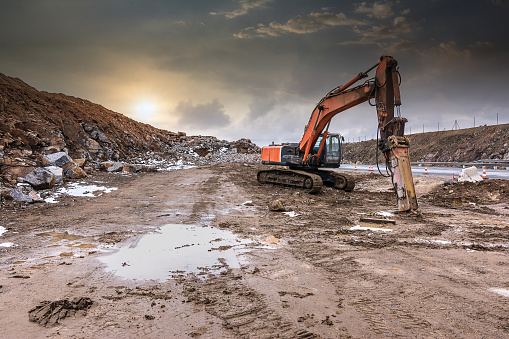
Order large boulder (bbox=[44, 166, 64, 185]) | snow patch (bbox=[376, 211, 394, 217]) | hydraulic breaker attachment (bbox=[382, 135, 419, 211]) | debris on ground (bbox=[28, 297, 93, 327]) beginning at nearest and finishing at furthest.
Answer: debris on ground (bbox=[28, 297, 93, 327]) → hydraulic breaker attachment (bbox=[382, 135, 419, 211]) → snow patch (bbox=[376, 211, 394, 217]) → large boulder (bbox=[44, 166, 64, 185])

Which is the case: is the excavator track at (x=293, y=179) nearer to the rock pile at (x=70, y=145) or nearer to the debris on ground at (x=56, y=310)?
the rock pile at (x=70, y=145)

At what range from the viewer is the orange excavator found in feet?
28.6

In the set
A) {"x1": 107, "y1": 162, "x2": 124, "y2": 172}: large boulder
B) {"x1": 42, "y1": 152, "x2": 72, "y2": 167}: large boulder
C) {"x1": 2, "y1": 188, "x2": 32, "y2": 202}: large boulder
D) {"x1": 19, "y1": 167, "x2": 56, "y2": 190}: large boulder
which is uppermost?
{"x1": 42, "y1": 152, "x2": 72, "y2": 167}: large boulder

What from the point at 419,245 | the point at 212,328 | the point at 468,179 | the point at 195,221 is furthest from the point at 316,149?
the point at 212,328

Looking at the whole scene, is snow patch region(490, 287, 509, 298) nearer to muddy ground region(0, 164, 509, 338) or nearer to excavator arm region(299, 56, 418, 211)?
muddy ground region(0, 164, 509, 338)

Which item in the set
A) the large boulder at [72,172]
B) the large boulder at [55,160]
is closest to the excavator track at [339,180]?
the large boulder at [72,172]

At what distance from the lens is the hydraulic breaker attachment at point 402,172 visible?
849 centimetres

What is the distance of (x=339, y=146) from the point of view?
1477 cm

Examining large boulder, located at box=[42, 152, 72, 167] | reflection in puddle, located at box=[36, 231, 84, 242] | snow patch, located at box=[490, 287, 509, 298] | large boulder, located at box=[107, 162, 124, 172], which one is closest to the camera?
snow patch, located at box=[490, 287, 509, 298]

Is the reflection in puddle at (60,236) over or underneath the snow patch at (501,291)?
over

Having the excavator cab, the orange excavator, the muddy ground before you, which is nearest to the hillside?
the excavator cab

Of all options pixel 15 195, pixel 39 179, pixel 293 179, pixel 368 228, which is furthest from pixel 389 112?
pixel 39 179

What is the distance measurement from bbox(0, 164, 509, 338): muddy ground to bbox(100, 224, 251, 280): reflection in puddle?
0.10 m

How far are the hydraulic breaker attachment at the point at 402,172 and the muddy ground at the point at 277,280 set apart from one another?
39 centimetres
